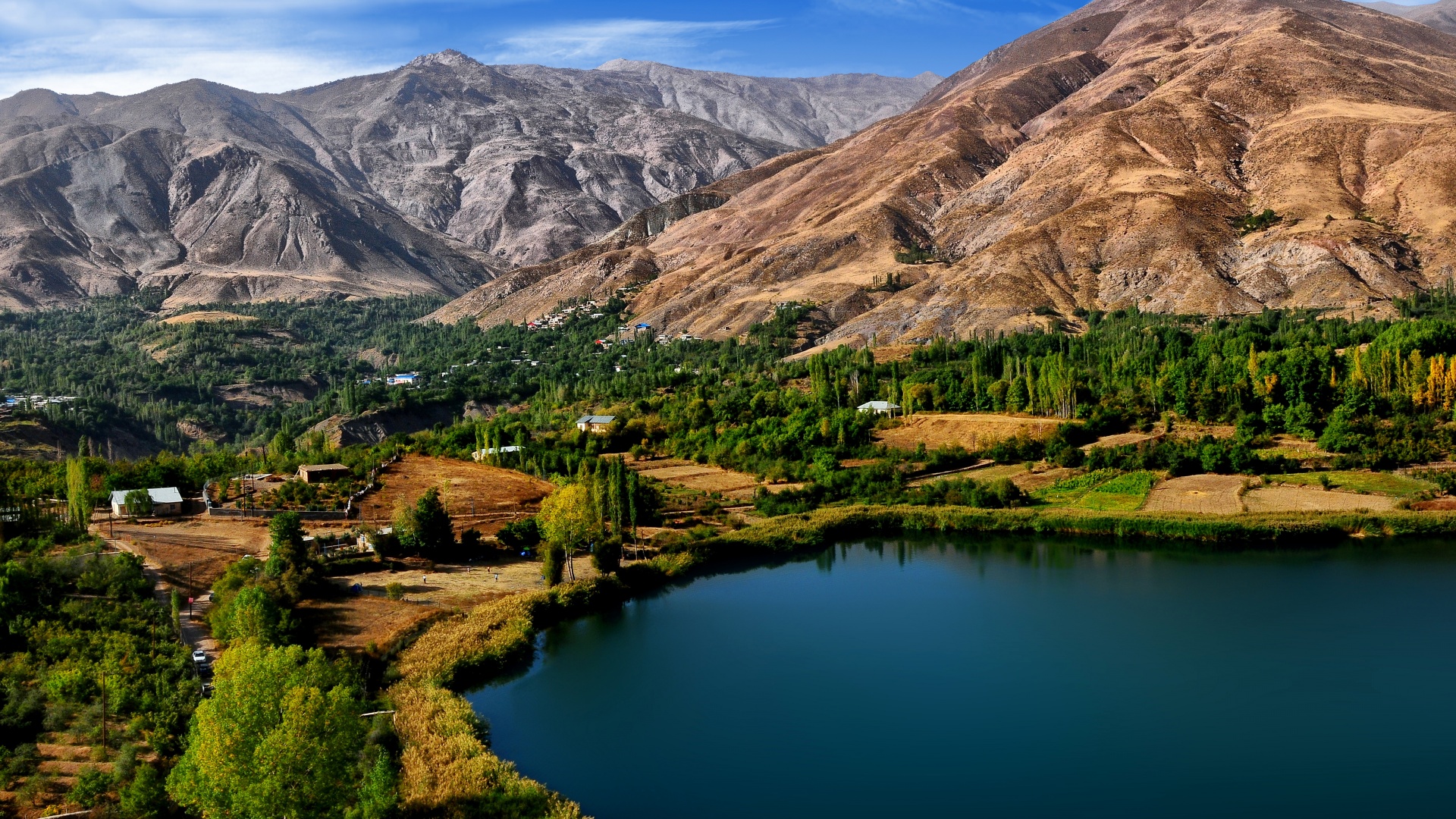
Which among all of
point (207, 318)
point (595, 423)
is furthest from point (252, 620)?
point (207, 318)

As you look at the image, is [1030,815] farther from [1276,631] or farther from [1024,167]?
[1024,167]

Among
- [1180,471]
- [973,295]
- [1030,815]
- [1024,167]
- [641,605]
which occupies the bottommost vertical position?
[1030,815]

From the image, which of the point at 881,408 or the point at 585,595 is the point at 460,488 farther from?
the point at 881,408

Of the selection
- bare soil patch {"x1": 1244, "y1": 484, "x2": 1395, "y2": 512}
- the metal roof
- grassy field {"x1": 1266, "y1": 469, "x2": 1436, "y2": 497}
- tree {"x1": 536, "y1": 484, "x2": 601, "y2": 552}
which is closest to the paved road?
the metal roof

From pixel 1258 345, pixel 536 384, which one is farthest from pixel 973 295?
pixel 536 384

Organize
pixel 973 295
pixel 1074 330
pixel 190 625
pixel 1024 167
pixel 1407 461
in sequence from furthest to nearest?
1. pixel 1024 167
2. pixel 973 295
3. pixel 1074 330
4. pixel 1407 461
5. pixel 190 625

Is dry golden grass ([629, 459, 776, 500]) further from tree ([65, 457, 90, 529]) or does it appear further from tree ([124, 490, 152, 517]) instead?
A: tree ([65, 457, 90, 529])
